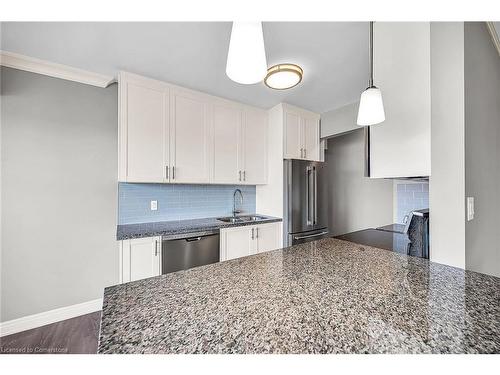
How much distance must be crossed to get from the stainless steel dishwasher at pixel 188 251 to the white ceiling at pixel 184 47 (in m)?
1.57

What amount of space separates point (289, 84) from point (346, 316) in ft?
6.41

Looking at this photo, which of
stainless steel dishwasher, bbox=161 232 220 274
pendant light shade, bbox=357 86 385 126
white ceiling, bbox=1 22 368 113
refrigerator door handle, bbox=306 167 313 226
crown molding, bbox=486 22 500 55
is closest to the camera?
pendant light shade, bbox=357 86 385 126

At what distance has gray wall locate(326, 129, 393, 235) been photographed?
3443mm

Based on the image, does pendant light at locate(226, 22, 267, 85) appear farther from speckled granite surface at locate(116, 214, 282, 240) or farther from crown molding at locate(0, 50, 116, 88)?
crown molding at locate(0, 50, 116, 88)

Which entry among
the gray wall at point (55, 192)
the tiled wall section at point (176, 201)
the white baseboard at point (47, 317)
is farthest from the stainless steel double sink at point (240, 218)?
the white baseboard at point (47, 317)

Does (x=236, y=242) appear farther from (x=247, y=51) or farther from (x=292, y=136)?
(x=247, y=51)

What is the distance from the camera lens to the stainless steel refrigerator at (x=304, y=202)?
2744 millimetres

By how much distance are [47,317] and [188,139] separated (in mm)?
2070

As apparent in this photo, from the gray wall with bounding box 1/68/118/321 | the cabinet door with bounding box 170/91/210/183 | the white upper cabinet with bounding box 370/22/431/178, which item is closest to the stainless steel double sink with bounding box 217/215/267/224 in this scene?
the cabinet door with bounding box 170/91/210/183

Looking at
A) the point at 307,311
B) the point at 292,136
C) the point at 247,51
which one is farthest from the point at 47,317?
the point at 292,136

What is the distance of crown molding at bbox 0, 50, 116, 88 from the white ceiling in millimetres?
67

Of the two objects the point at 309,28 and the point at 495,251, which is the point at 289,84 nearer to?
the point at 309,28

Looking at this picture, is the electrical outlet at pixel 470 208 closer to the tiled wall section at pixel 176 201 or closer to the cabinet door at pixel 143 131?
the cabinet door at pixel 143 131

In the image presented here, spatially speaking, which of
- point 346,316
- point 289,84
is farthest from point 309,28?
point 346,316
